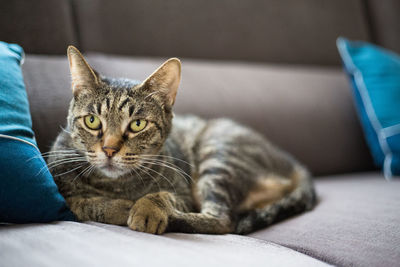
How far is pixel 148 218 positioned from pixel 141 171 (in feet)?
0.69

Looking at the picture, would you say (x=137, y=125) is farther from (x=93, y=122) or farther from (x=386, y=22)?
(x=386, y=22)

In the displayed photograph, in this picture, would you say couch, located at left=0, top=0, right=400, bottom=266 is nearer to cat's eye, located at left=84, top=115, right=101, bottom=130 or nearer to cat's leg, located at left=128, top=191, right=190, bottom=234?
cat's leg, located at left=128, top=191, right=190, bottom=234

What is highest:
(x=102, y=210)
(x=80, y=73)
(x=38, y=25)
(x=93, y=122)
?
(x=38, y=25)

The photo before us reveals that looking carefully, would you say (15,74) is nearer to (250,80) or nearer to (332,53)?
(250,80)

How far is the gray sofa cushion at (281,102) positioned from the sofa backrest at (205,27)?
0.14m

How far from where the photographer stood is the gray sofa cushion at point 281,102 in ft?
4.91

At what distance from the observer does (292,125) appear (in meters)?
1.67

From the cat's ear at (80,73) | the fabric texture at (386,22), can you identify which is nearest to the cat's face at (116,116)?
the cat's ear at (80,73)

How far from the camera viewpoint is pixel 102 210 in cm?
85

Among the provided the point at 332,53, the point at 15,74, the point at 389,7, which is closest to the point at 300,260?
the point at 15,74

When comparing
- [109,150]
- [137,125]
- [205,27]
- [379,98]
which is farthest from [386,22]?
[109,150]

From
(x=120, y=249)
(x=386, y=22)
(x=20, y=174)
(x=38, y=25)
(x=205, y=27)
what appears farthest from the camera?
(x=386, y=22)

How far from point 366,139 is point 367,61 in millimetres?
416

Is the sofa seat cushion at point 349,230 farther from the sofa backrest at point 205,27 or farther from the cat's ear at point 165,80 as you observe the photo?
the sofa backrest at point 205,27
